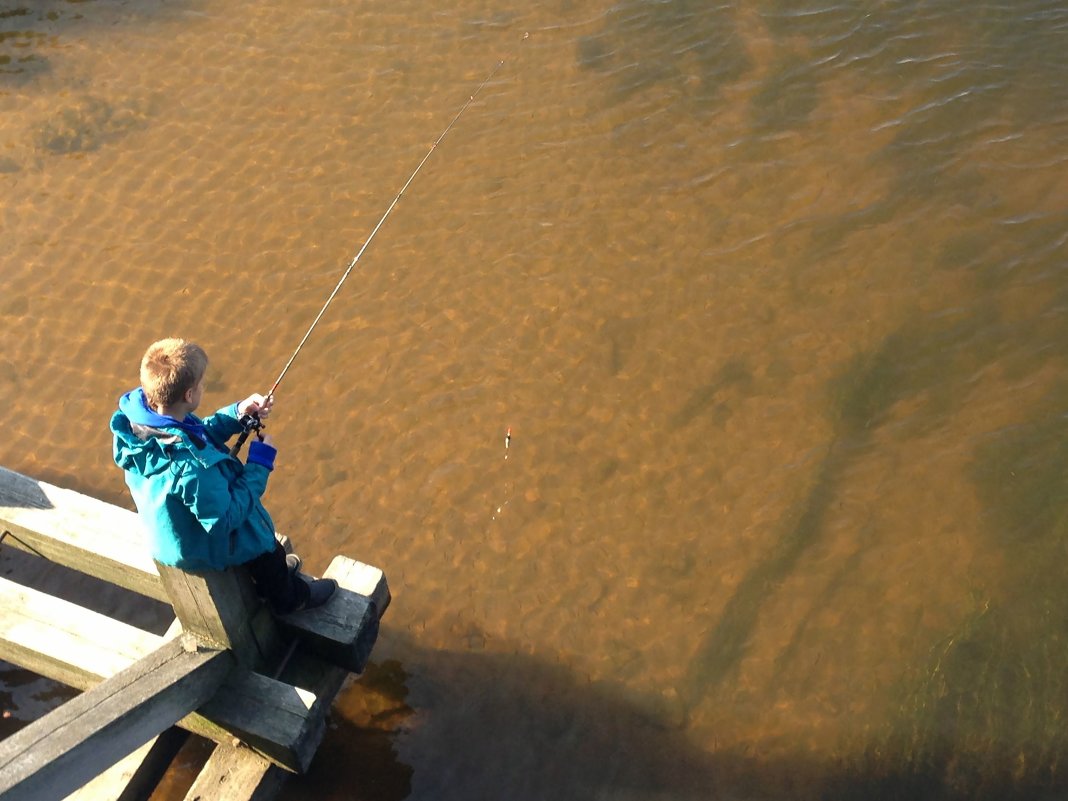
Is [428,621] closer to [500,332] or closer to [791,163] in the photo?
[500,332]

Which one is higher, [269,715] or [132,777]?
[269,715]

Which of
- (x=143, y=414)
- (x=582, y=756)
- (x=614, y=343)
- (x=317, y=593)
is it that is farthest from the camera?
(x=614, y=343)

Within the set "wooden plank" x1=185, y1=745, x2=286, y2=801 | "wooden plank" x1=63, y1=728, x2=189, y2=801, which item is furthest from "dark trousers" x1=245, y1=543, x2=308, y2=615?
"wooden plank" x1=63, y1=728, x2=189, y2=801

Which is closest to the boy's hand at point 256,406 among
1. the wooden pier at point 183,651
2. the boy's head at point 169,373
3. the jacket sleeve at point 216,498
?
the jacket sleeve at point 216,498

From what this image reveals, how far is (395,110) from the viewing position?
8.30 m

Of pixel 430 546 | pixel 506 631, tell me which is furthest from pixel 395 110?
pixel 506 631

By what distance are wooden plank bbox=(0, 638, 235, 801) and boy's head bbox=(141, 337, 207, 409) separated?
2.98ft

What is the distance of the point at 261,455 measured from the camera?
383cm

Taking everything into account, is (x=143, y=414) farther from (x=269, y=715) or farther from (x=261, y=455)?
(x=269, y=715)

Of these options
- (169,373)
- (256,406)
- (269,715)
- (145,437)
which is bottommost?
(269,715)

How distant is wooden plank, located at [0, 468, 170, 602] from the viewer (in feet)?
13.1

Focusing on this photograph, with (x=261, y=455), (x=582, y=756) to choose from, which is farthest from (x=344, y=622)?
(x=582, y=756)

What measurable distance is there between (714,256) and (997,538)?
262 cm

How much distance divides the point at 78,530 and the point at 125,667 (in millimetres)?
617
